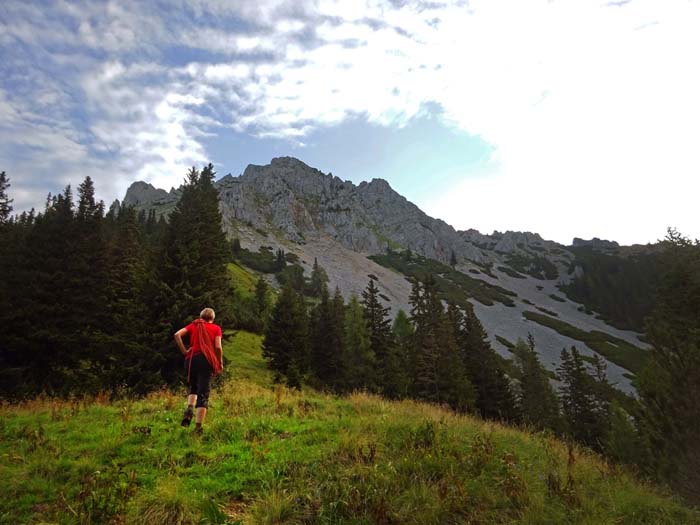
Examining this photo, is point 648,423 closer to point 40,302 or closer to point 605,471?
point 605,471

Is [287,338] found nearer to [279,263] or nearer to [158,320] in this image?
[158,320]

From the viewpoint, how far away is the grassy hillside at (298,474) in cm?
454

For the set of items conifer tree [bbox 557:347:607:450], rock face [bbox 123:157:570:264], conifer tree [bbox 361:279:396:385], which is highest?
rock face [bbox 123:157:570:264]

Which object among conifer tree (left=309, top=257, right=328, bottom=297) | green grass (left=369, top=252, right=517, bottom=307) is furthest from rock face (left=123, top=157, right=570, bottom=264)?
conifer tree (left=309, top=257, right=328, bottom=297)

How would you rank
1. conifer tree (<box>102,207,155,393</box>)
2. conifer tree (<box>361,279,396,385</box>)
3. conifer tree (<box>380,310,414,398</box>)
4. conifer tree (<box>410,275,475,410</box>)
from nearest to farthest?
conifer tree (<box>102,207,155,393</box>), conifer tree (<box>410,275,475,410</box>), conifer tree (<box>380,310,414,398</box>), conifer tree (<box>361,279,396,385</box>)

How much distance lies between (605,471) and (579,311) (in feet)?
441

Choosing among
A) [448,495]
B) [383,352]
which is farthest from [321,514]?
[383,352]

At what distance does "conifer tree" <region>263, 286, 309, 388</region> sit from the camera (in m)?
31.4

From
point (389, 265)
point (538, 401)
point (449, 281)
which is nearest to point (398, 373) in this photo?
point (538, 401)

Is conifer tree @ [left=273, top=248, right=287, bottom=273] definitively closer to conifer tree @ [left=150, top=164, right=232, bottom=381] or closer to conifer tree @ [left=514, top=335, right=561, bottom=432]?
conifer tree @ [left=514, top=335, right=561, bottom=432]

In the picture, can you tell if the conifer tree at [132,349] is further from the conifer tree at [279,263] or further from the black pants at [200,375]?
the conifer tree at [279,263]

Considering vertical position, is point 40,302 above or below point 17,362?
above

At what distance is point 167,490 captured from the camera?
15.5 ft

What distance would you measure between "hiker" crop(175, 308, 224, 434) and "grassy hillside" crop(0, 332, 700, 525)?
42cm
